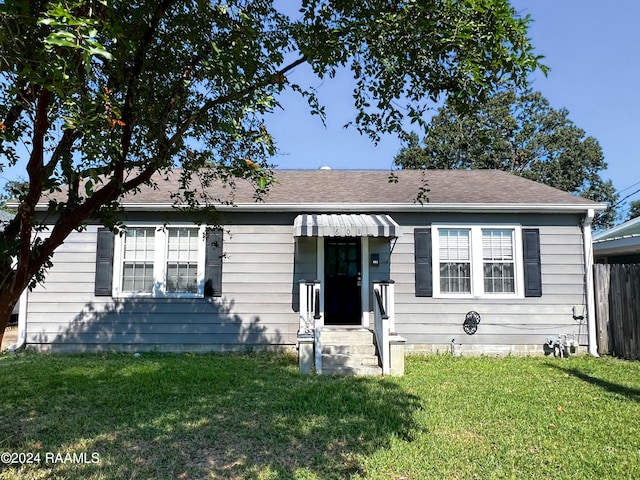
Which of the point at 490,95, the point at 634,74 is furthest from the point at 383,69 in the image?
the point at 634,74

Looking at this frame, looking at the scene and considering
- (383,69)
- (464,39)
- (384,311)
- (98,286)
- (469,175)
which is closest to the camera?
(464,39)

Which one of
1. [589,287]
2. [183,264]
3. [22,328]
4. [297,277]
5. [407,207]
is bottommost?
[22,328]

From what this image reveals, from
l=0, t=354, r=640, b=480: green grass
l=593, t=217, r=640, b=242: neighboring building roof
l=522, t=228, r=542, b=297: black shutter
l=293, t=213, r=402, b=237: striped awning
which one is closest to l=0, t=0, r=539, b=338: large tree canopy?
l=0, t=354, r=640, b=480: green grass

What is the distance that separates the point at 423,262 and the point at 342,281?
1657mm

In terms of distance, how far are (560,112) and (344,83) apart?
2818 centimetres

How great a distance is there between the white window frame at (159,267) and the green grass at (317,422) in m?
1.56

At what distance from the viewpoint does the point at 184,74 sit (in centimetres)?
349

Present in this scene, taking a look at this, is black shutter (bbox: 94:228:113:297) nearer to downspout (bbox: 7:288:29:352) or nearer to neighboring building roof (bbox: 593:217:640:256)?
downspout (bbox: 7:288:29:352)

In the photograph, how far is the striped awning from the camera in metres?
7.23

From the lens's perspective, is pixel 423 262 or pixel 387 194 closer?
pixel 423 262

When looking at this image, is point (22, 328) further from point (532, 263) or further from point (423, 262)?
point (532, 263)

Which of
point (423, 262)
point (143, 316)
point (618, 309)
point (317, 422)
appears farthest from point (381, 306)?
point (618, 309)

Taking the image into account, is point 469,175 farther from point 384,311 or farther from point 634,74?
point 634,74

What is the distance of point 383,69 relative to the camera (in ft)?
11.9
